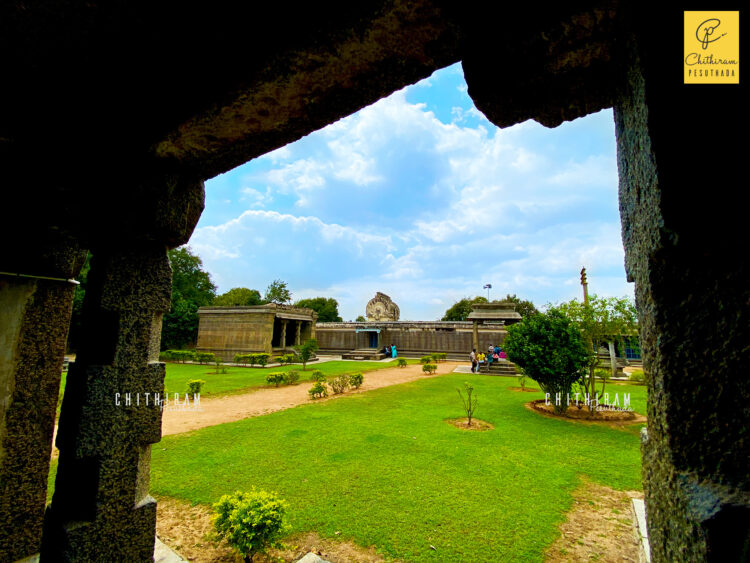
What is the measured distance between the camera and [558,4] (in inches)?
36.3

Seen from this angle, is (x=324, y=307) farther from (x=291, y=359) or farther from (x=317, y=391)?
→ (x=317, y=391)

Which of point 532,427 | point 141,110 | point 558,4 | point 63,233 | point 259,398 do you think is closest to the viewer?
point 558,4

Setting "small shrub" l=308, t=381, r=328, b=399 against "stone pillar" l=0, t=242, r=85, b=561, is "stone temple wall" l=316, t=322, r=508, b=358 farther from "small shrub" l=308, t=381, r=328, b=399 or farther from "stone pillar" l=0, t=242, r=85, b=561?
"stone pillar" l=0, t=242, r=85, b=561

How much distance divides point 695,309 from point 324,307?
52.9 meters

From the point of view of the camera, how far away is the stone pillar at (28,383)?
240cm

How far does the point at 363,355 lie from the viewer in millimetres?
25312

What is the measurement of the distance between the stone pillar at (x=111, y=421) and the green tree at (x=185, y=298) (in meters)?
18.8

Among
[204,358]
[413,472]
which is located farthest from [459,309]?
[413,472]

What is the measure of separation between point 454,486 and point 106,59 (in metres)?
5.28

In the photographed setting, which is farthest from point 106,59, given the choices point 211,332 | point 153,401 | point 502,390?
point 211,332

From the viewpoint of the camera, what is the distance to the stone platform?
2511 cm

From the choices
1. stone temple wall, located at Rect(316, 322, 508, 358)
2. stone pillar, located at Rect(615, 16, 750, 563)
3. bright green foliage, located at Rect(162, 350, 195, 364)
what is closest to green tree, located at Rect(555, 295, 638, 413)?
stone pillar, located at Rect(615, 16, 750, 563)

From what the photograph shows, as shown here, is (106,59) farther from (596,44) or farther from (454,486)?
(454,486)

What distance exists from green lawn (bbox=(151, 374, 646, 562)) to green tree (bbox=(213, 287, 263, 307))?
3778 cm
